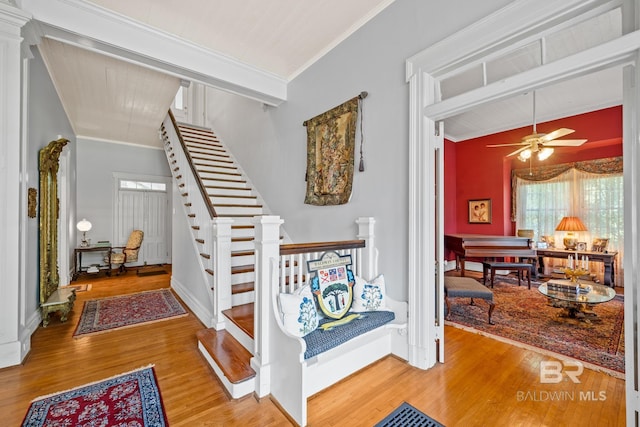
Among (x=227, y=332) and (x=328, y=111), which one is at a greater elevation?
(x=328, y=111)

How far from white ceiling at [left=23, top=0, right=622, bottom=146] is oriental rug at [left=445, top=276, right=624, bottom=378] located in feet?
8.80

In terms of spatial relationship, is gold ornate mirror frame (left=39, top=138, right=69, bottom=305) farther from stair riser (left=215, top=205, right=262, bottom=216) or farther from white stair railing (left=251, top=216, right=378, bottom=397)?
white stair railing (left=251, top=216, right=378, bottom=397)

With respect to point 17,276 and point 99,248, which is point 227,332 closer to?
point 17,276

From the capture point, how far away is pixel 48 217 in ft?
10.5

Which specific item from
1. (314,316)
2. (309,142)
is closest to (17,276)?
(314,316)

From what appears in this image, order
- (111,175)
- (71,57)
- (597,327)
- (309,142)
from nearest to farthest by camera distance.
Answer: (597,327)
(71,57)
(309,142)
(111,175)

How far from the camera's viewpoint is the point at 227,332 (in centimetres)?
272

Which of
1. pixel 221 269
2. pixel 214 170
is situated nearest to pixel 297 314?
pixel 221 269

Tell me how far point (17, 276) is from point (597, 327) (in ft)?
18.8

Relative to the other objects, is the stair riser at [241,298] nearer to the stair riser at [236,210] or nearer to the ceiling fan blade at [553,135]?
the stair riser at [236,210]

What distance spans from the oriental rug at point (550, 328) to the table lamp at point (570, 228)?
1206 mm

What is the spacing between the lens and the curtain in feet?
16.1

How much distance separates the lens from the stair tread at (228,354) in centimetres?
197

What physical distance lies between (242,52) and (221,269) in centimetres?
259
